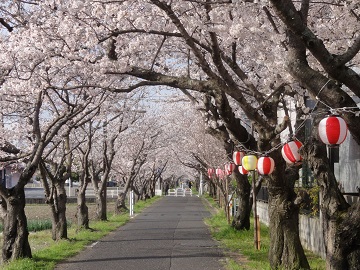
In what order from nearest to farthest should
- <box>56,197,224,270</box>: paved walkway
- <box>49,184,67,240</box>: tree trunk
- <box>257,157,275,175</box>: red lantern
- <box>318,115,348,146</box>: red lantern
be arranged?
<box>318,115,348,146</box>: red lantern → <box>257,157,275,175</box>: red lantern → <box>56,197,224,270</box>: paved walkway → <box>49,184,67,240</box>: tree trunk

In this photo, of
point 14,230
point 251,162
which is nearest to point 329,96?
point 251,162

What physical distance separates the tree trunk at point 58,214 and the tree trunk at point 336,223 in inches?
501

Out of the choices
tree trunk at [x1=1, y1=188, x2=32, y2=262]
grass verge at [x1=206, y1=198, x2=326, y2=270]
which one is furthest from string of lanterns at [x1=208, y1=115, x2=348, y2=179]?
tree trunk at [x1=1, y1=188, x2=32, y2=262]

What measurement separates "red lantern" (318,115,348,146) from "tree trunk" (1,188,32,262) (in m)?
9.01

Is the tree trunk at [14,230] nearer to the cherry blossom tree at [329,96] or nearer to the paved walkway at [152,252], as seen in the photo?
the paved walkway at [152,252]

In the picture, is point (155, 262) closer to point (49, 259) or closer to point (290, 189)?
point (49, 259)

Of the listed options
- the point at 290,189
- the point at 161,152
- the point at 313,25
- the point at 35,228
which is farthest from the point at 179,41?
the point at 161,152

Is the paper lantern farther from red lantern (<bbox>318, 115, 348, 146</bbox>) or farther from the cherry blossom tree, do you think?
red lantern (<bbox>318, 115, 348, 146</bbox>)

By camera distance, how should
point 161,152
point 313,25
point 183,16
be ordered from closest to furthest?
point 183,16 → point 313,25 → point 161,152

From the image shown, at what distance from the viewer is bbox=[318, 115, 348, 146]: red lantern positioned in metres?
7.61

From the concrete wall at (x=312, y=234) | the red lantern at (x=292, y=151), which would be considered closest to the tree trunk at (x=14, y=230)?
the red lantern at (x=292, y=151)

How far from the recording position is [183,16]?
1147 centimetres

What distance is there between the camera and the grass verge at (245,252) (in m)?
13.2

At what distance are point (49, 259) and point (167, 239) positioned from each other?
585cm
